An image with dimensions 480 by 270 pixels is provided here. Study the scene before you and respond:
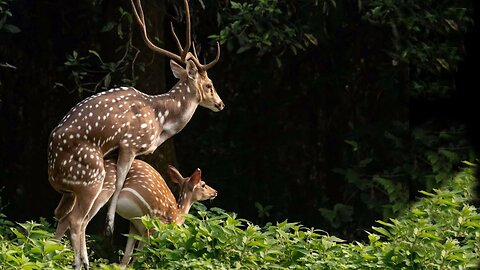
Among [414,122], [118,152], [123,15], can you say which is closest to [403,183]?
[414,122]

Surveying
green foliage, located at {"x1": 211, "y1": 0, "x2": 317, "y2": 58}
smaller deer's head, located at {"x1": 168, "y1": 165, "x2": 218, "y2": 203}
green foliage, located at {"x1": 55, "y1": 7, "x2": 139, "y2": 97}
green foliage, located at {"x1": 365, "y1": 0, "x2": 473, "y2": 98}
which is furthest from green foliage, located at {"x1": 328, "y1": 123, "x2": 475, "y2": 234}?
smaller deer's head, located at {"x1": 168, "y1": 165, "x2": 218, "y2": 203}

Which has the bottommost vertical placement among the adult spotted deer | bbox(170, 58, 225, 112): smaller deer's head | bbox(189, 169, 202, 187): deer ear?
bbox(189, 169, 202, 187): deer ear

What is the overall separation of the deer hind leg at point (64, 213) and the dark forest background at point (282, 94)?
2.13m

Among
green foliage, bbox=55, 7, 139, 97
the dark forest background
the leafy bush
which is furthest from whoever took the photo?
the dark forest background

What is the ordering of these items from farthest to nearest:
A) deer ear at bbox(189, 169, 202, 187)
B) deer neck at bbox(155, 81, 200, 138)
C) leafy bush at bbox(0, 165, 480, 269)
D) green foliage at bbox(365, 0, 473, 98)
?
1. green foliage at bbox(365, 0, 473, 98)
2. deer ear at bbox(189, 169, 202, 187)
3. deer neck at bbox(155, 81, 200, 138)
4. leafy bush at bbox(0, 165, 480, 269)

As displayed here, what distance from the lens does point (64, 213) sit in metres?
9.30

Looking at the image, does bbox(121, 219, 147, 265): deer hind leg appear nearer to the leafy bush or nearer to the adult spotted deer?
the adult spotted deer

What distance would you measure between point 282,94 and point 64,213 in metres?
5.07

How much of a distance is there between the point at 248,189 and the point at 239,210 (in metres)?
0.33

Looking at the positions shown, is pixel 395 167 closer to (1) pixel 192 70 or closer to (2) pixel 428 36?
(2) pixel 428 36

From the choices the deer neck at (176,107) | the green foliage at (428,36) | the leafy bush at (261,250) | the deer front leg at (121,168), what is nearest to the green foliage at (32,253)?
the leafy bush at (261,250)

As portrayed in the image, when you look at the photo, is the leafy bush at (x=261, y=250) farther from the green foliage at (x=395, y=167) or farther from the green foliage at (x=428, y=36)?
the green foliage at (x=428, y=36)

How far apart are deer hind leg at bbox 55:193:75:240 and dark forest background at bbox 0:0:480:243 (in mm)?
2134

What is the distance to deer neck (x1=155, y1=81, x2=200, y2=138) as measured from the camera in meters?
9.21
